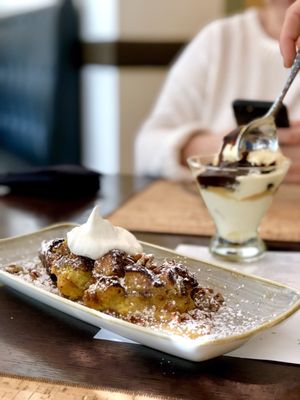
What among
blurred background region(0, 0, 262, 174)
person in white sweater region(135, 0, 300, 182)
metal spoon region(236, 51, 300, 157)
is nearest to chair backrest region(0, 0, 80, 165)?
blurred background region(0, 0, 262, 174)

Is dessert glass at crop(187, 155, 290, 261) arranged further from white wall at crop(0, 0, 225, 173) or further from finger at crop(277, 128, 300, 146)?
white wall at crop(0, 0, 225, 173)

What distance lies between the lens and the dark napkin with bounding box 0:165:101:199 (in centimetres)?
125

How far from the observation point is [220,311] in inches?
23.1

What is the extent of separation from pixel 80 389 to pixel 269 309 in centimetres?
20

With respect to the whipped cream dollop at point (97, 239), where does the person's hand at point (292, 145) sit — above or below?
below

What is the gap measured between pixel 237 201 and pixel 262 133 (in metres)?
0.16

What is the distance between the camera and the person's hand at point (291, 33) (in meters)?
0.92

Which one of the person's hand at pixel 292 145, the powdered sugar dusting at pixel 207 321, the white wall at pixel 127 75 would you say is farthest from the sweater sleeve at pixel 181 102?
the powdered sugar dusting at pixel 207 321

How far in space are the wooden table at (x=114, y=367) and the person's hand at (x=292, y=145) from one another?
0.89 meters

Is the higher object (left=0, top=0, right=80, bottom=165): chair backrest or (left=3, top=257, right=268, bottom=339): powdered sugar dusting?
(left=3, top=257, right=268, bottom=339): powdered sugar dusting

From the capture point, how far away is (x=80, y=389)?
19.4 inches

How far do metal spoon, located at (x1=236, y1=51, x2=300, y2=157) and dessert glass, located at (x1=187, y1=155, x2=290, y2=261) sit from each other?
0.06 meters

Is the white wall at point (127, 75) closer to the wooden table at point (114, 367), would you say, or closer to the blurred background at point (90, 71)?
the blurred background at point (90, 71)

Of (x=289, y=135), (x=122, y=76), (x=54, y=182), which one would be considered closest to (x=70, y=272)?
(x=54, y=182)
